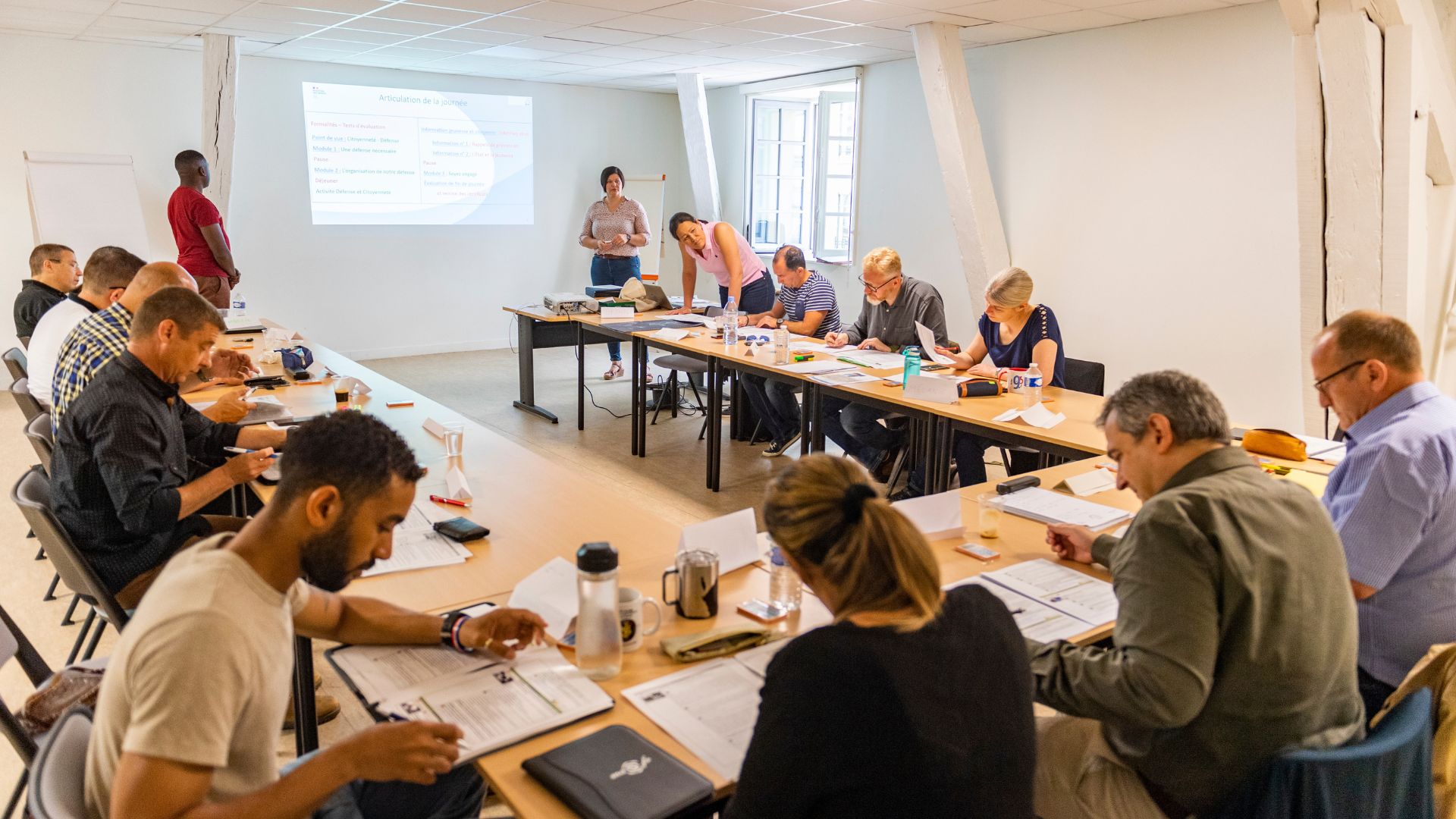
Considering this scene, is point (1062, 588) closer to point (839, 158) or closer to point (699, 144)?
point (839, 158)

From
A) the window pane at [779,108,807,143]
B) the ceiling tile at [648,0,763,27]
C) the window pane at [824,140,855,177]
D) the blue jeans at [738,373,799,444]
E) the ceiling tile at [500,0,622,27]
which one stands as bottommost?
the blue jeans at [738,373,799,444]

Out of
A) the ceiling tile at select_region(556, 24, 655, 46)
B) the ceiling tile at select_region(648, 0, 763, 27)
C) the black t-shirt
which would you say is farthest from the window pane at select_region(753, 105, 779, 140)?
the black t-shirt

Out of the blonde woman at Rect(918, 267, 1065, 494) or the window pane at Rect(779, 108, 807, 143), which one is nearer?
the blonde woman at Rect(918, 267, 1065, 494)

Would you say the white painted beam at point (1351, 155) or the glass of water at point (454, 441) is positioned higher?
the white painted beam at point (1351, 155)

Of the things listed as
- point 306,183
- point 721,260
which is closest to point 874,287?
point 721,260

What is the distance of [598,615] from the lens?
1588mm

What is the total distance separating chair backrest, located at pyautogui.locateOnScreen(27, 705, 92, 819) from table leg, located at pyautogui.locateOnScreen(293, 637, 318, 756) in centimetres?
74

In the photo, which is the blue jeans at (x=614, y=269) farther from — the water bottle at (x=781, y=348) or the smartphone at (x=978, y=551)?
the smartphone at (x=978, y=551)

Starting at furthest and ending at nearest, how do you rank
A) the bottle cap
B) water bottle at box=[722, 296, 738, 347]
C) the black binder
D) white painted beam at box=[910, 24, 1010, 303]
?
white painted beam at box=[910, 24, 1010, 303] → water bottle at box=[722, 296, 738, 347] → the bottle cap → the black binder

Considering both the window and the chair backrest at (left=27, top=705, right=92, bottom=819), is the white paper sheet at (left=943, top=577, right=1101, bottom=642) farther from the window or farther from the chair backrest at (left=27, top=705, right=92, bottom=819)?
the window

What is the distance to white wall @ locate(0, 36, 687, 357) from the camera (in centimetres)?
709

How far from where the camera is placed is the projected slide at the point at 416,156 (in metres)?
8.24

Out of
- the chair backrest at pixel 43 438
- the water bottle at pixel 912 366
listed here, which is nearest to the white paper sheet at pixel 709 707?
the chair backrest at pixel 43 438

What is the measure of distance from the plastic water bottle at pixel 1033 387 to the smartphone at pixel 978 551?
1688 mm
